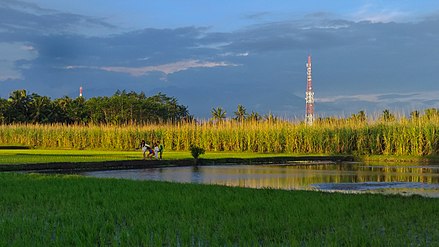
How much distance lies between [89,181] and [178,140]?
22.2 metres

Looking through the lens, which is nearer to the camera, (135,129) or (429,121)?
(429,121)

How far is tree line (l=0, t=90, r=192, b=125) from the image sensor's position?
5962 centimetres

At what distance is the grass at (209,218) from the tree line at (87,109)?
48185 millimetres

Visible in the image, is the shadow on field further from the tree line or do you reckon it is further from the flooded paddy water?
the tree line

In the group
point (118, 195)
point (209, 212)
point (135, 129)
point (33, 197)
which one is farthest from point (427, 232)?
point (135, 129)

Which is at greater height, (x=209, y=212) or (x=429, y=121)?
(x=429, y=121)

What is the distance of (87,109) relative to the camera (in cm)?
6781

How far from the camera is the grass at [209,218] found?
18.4 ft

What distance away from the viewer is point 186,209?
7625mm

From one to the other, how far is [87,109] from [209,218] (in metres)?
62.9

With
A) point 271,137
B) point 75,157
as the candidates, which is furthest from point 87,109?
point 75,157

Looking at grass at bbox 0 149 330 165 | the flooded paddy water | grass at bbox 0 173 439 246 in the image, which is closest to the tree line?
grass at bbox 0 149 330 165

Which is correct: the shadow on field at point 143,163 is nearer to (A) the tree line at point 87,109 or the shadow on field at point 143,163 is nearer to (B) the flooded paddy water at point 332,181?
(B) the flooded paddy water at point 332,181

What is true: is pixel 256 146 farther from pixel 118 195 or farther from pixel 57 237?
pixel 57 237
